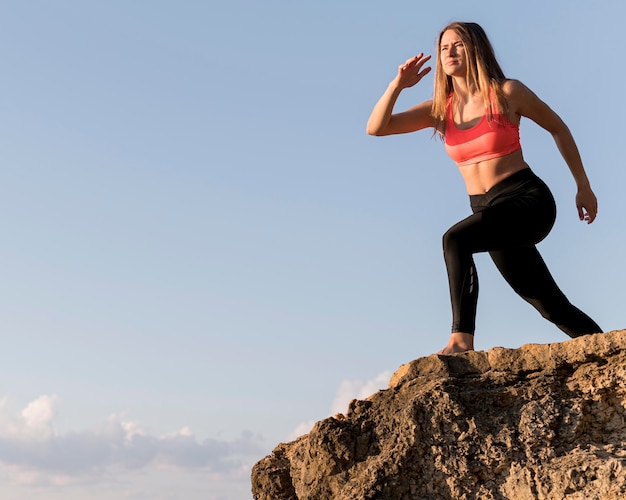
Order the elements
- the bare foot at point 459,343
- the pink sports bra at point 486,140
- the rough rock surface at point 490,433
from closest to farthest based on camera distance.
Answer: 1. the rough rock surface at point 490,433
2. the bare foot at point 459,343
3. the pink sports bra at point 486,140

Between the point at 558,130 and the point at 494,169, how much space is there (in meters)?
0.52

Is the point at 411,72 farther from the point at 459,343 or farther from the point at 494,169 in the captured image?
the point at 459,343

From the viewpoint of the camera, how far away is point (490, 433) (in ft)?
14.3

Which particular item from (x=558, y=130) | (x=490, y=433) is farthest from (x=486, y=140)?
(x=490, y=433)

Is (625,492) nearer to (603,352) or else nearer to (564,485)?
(564,485)

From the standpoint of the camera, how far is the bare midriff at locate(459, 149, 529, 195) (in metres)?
5.35

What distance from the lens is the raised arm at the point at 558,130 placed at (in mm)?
5379

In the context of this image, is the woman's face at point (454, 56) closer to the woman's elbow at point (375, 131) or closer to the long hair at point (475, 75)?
the long hair at point (475, 75)

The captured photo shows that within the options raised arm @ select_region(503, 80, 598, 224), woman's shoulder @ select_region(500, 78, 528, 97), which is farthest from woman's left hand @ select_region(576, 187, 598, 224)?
woman's shoulder @ select_region(500, 78, 528, 97)

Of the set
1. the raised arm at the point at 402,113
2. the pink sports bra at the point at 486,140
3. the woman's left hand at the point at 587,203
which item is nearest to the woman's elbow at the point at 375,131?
the raised arm at the point at 402,113

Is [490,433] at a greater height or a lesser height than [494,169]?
lesser

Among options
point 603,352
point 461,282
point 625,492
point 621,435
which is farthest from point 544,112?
point 625,492

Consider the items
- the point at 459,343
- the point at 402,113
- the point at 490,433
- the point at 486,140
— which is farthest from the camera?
the point at 402,113

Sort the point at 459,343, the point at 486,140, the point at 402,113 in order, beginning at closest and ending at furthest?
the point at 459,343 < the point at 486,140 < the point at 402,113
